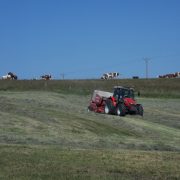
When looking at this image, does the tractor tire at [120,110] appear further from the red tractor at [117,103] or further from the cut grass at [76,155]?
the cut grass at [76,155]

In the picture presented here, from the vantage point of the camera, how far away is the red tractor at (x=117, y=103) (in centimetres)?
4434

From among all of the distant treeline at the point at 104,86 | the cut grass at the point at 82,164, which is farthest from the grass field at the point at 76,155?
the distant treeline at the point at 104,86

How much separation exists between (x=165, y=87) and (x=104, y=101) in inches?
2063

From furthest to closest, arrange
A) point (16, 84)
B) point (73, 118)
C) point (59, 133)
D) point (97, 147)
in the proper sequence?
Result: point (16, 84)
point (73, 118)
point (59, 133)
point (97, 147)

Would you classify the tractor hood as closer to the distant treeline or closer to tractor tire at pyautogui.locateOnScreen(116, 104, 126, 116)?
tractor tire at pyautogui.locateOnScreen(116, 104, 126, 116)

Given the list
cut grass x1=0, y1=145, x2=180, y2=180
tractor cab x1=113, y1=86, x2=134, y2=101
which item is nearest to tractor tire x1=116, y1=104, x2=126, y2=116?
tractor cab x1=113, y1=86, x2=134, y2=101

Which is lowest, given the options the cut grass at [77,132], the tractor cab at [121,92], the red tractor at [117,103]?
the cut grass at [77,132]

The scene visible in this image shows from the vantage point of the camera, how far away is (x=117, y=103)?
44.8m

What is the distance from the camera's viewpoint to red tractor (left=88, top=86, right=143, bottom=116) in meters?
44.3

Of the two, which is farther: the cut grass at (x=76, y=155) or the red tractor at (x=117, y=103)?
the red tractor at (x=117, y=103)

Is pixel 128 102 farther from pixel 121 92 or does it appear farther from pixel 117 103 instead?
pixel 121 92

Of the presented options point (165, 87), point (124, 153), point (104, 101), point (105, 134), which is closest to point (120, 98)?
point (104, 101)

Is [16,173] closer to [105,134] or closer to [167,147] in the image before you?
[167,147]

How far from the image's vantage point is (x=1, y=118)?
3000cm
